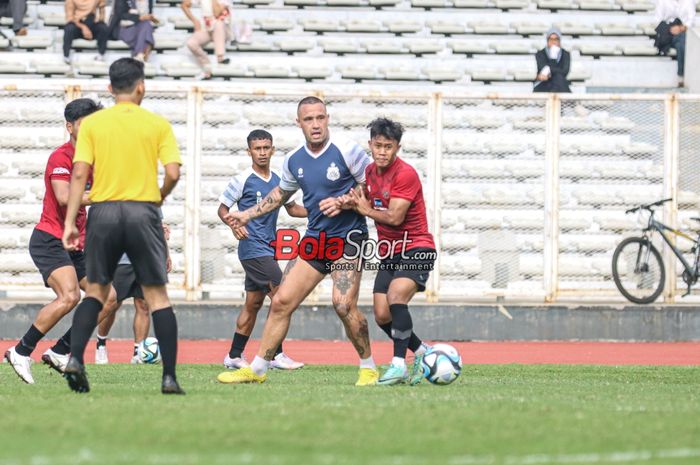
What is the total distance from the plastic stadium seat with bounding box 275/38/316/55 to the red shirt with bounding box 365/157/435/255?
14.0 m

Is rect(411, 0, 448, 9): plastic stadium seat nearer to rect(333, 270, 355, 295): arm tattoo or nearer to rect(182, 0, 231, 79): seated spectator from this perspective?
rect(182, 0, 231, 79): seated spectator

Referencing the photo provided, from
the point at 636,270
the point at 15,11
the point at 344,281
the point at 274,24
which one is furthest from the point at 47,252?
the point at 274,24

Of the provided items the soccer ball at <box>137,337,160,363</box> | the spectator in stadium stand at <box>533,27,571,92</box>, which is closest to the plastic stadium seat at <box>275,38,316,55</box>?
the spectator in stadium stand at <box>533,27,571,92</box>

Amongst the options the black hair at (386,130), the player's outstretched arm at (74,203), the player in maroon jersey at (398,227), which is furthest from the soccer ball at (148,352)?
the player's outstretched arm at (74,203)

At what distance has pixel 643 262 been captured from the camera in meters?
19.8

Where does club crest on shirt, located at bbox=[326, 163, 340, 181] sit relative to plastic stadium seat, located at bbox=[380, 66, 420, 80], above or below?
below

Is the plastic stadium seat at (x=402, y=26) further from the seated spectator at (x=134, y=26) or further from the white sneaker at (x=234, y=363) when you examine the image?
the white sneaker at (x=234, y=363)

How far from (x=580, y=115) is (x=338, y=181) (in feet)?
30.7

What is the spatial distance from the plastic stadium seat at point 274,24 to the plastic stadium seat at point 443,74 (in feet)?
9.14

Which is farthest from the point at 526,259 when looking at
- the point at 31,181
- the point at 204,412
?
the point at 204,412

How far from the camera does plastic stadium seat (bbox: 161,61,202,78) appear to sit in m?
24.2

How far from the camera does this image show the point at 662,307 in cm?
1970

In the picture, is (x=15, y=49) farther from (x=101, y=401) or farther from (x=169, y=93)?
(x=101, y=401)

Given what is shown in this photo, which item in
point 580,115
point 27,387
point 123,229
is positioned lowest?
point 27,387
